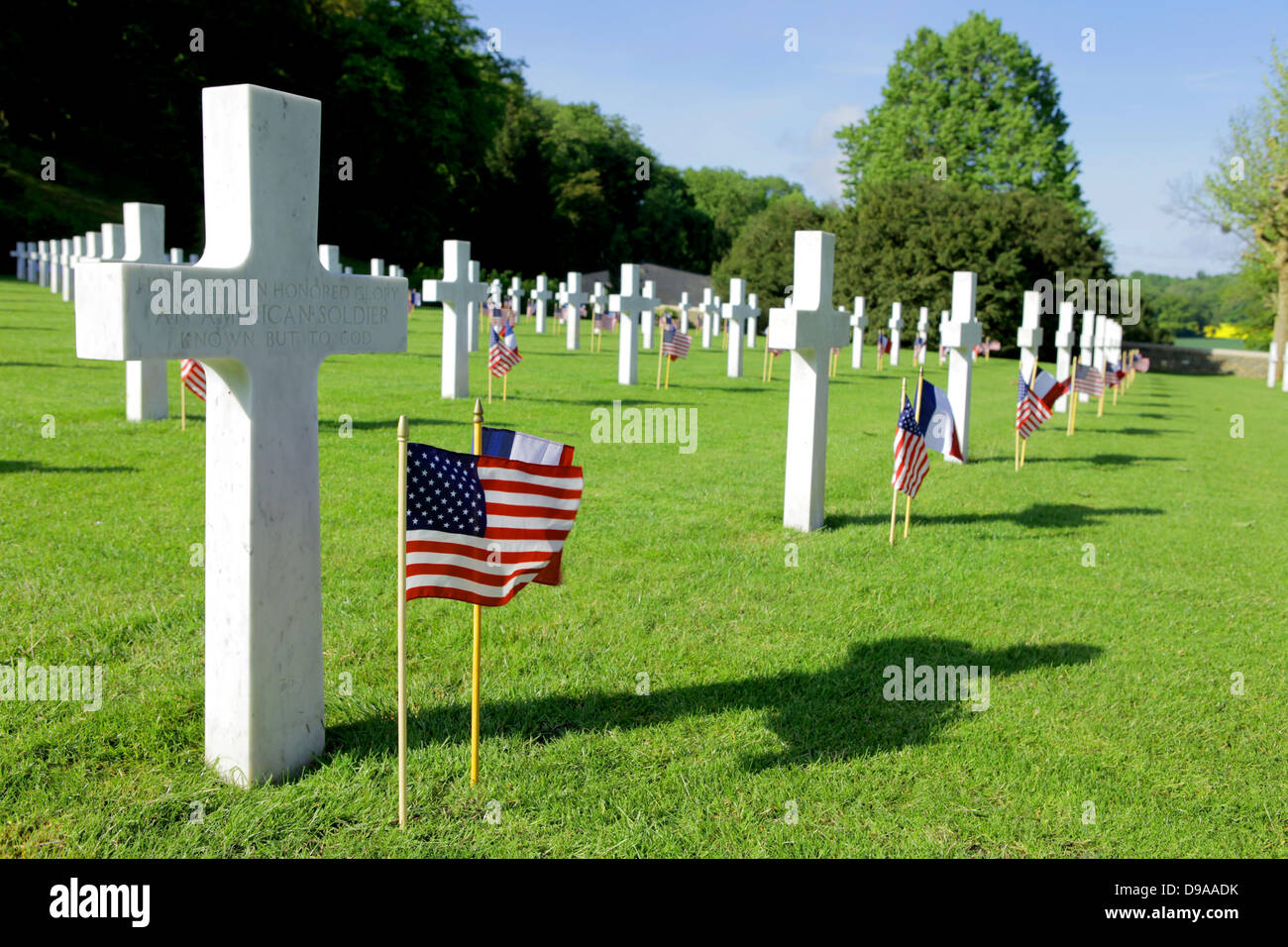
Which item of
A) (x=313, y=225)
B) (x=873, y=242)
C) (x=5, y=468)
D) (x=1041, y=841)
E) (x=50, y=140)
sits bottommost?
(x=1041, y=841)

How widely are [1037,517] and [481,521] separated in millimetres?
7956

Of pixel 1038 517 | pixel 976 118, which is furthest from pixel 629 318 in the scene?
pixel 976 118

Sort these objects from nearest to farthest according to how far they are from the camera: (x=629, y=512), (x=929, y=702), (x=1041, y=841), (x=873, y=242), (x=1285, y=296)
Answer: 1. (x=1041, y=841)
2. (x=929, y=702)
3. (x=629, y=512)
4. (x=1285, y=296)
5. (x=873, y=242)

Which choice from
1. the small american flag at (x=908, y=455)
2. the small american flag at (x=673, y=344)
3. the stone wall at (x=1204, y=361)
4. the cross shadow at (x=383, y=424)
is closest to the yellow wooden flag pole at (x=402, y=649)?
the small american flag at (x=908, y=455)

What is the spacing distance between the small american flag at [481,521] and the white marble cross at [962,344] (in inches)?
422

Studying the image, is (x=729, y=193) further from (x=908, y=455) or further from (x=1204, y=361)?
(x=908, y=455)

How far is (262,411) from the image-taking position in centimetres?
402

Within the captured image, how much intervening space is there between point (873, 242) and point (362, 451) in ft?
141

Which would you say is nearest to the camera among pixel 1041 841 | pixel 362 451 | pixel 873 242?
pixel 1041 841

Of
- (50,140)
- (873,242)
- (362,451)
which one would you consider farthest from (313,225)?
(50,140)

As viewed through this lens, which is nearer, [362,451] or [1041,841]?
[1041,841]

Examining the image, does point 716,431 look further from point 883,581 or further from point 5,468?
point 5,468

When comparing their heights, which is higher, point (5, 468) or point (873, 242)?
point (873, 242)

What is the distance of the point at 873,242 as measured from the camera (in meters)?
50.4
